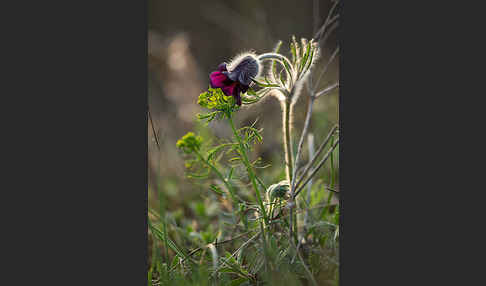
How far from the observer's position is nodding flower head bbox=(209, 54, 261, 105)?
136cm

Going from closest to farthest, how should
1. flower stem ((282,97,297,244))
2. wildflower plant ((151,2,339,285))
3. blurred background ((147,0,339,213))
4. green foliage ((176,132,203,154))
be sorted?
green foliage ((176,132,203,154)), wildflower plant ((151,2,339,285)), flower stem ((282,97,297,244)), blurred background ((147,0,339,213))

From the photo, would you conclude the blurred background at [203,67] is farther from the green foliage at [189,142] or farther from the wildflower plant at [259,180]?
the green foliage at [189,142]

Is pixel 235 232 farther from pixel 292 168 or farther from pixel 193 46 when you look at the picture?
pixel 193 46

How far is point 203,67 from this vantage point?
13.2 feet

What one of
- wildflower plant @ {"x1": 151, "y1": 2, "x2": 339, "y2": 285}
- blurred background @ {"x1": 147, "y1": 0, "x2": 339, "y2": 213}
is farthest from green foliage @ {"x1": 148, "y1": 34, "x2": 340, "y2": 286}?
blurred background @ {"x1": 147, "y1": 0, "x2": 339, "y2": 213}

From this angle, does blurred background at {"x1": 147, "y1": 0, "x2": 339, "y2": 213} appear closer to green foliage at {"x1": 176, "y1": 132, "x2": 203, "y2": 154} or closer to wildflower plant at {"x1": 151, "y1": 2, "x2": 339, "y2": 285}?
wildflower plant at {"x1": 151, "y1": 2, "x2": 339, "y2": 285}

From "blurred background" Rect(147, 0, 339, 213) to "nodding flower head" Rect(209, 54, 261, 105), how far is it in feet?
2.78

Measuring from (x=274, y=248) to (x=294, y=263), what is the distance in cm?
9

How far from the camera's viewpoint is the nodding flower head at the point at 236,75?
1361 millimetres

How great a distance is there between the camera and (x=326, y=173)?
2346 mm

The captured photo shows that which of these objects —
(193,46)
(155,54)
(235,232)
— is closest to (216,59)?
(193,46)

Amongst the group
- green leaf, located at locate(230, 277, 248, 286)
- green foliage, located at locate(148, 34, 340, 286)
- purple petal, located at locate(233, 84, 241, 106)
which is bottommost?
green leaf, located at locate(230, 277, 248, 286)

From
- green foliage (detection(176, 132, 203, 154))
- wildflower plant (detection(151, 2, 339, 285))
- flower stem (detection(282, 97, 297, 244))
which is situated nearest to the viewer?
green foliage (detection(176, 132, 203, 154))

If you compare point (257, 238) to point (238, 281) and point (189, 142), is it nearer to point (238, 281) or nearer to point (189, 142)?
point (238, 281)
